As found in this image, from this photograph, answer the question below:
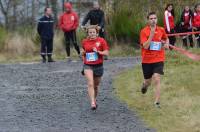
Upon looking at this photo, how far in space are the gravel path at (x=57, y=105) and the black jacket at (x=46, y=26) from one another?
2.30m

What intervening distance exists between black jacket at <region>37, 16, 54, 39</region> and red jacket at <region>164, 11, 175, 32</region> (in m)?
3.66

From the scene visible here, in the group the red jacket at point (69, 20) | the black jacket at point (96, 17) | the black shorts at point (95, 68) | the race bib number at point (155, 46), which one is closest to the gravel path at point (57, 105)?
the black shorts at point (95, 68)

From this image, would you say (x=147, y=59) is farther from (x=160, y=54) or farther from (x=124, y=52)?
(x=124, y=52)

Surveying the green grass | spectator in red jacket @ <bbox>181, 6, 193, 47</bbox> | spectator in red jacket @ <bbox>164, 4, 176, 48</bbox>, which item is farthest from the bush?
the green grass

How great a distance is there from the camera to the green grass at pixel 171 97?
33.5 ft

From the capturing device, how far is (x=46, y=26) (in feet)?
66.2

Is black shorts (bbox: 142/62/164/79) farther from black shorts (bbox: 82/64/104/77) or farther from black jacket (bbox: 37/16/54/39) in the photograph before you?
black jacket (bbox: 37/16/54/39)

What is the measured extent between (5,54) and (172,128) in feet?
49.6

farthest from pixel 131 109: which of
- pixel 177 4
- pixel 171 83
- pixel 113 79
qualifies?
pixel 177 4

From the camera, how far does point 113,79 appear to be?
1562 cm

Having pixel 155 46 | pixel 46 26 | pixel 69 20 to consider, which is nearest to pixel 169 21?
pixel 69 20

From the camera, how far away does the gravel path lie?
10.1m

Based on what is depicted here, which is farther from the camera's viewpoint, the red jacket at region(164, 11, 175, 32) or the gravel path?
the red jacket at region(164, 11, 175, 32)

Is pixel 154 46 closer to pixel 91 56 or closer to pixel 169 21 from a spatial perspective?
pixel 91 56
